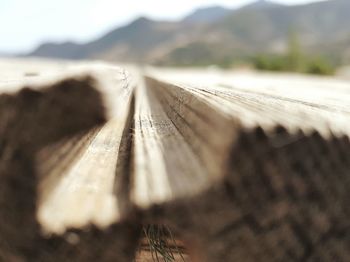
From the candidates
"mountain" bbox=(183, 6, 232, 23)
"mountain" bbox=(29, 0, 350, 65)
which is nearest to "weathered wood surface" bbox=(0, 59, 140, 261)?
"mountain" bbox=(29, 0, 350, 65)

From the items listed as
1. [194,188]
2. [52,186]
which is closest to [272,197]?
[194,188]

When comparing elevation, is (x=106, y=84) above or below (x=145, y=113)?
above

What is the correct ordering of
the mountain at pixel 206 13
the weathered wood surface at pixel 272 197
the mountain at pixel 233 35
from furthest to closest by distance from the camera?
the mountain at pixel 206 13
the mountain at pixel 233 35
the weathered wood surface at pixel 272 197

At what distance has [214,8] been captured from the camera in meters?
165

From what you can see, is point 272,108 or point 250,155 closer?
point 250,155

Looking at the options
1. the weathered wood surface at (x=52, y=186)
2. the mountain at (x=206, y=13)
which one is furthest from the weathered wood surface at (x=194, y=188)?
the mountain at (x=206, y=13)

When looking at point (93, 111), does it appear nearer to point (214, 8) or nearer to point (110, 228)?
Answer: point (110, 228)

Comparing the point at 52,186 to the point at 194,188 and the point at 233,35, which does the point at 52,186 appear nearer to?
the point at 194,188

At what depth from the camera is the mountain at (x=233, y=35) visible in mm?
83188

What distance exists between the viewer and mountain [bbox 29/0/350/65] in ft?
273

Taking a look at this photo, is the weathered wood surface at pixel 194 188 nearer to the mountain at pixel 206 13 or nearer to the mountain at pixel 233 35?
the mountain at pixel 233 35

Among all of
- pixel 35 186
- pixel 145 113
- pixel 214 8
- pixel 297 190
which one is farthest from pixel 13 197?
pixel 214 8

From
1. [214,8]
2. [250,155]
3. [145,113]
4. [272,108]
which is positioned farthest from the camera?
[214,8]

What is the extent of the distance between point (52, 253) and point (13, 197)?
0.07 metres
